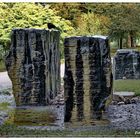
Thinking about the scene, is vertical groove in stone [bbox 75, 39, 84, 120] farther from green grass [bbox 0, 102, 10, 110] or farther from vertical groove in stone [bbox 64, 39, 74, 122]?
green grass [bbox 0, 102, 10, 110]

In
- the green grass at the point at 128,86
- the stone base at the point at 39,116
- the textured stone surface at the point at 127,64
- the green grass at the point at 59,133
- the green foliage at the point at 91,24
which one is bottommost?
the green grass at the point at 59,133

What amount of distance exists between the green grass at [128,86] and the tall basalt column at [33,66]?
38cm

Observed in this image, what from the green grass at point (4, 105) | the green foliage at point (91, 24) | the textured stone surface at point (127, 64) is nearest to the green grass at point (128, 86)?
the textured stone surface at point (127, 64)

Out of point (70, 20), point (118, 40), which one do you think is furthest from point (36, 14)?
point (118, 40)

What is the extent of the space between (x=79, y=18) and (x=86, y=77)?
1.30ft

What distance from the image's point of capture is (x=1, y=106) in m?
5.47

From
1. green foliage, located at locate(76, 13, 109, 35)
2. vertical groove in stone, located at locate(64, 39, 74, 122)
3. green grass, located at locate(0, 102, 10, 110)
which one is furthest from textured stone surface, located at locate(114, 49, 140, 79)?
green grass, located at locate(0, 102, 10, 110)

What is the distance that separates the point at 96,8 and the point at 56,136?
0.85 meters

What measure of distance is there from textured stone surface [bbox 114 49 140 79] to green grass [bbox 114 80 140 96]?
0.05 m

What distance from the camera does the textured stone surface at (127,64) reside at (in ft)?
18.3

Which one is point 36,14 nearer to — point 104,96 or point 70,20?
point 70,20

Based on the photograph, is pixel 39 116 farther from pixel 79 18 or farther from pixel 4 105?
pixel 79 18

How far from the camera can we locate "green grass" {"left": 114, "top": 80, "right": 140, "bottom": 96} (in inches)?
216

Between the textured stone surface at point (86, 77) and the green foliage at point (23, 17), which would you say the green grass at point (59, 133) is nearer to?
the textured stone surface at point (86, 77)
